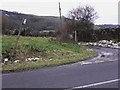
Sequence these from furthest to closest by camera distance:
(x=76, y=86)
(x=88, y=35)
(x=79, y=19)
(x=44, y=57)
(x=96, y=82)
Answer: (x=79, y=19), (x=88, y=35), (x=44, y=57), (x=96, y=82), (x=76, y=86)

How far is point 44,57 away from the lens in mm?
20375

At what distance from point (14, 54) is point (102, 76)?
7.34 meters

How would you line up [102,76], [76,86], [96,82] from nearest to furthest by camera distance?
[76,86] → [96,82] → [102,76]

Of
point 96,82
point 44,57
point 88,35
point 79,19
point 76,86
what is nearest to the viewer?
point 76,86

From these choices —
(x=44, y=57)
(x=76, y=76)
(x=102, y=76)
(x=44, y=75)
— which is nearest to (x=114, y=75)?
(x=102, y=76)

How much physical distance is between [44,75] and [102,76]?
208cm

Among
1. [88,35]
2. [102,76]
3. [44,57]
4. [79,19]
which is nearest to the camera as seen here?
[102,76]

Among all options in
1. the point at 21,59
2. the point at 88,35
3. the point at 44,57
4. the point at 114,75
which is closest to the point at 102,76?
the point at 114,75

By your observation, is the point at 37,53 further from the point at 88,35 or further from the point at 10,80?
the point at 88,35

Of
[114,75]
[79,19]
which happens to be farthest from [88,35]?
[114,75]

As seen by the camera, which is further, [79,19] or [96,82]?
[79,19]

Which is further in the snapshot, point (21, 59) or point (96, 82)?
point (21, 59)

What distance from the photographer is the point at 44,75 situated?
12.9m

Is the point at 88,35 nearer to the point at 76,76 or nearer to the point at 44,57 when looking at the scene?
the point at 44,57
